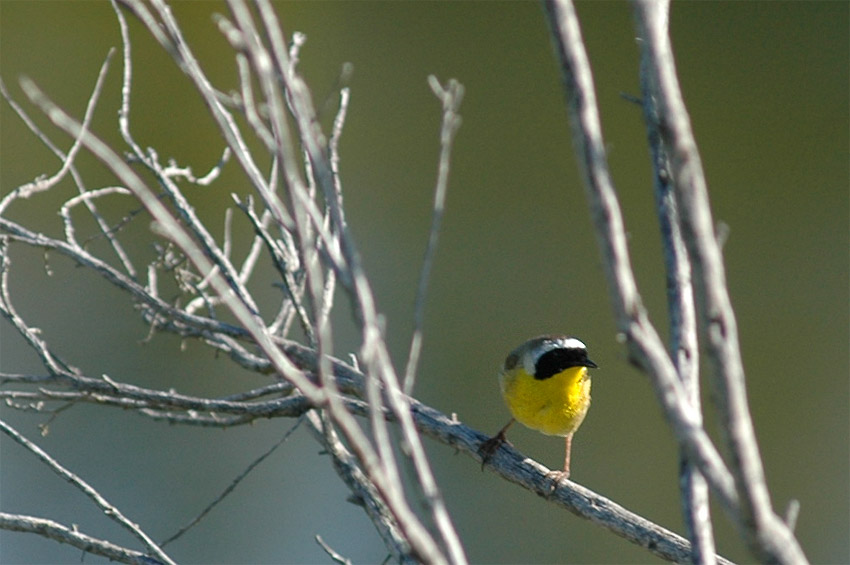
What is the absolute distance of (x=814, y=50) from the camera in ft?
20.8

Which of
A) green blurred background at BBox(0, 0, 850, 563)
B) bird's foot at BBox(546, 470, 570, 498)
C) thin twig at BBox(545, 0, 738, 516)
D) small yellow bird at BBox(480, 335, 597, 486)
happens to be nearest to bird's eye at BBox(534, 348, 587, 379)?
small yellow bird at BBox(480, 335, 597, 486)

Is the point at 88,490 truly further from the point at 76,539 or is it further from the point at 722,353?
the point at 722,353

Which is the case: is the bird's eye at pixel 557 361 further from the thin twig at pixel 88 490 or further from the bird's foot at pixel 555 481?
the thin twig at pixel 88 490

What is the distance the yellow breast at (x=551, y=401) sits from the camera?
108 inches

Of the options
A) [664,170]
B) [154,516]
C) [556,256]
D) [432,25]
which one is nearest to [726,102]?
[556,256]

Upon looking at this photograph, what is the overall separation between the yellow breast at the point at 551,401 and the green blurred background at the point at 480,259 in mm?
2055

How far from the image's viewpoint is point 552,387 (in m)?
2.73

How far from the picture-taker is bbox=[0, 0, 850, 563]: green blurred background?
5.03m

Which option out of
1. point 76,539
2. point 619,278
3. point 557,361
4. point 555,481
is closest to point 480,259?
point 557,361

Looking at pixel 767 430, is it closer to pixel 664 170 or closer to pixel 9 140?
pixel 664 170

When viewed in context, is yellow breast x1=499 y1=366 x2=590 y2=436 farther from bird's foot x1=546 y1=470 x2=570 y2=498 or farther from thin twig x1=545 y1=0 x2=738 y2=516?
thin twig x1=545 y1=0 x2=738 y2=516

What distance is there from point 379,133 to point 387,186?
0.46m

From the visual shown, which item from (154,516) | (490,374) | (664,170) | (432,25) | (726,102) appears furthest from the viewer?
(432,25)

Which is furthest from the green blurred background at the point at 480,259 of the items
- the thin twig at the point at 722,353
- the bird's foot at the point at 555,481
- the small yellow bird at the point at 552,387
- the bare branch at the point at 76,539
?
the thin twig at the point at 722,353
